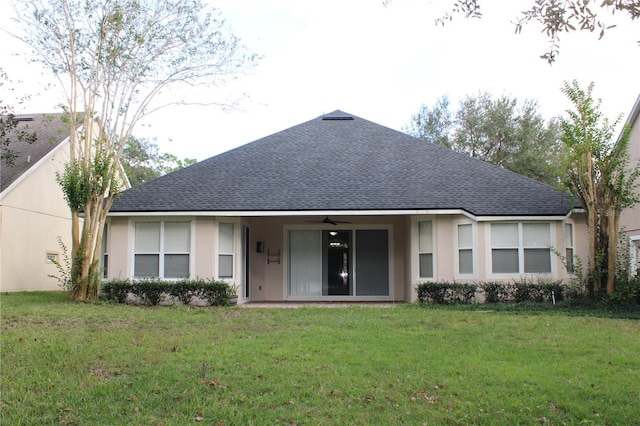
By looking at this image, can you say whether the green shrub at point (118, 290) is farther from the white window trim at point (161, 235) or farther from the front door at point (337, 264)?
the front door at point (337, 264)

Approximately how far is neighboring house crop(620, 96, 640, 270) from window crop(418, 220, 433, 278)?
18.0 feet

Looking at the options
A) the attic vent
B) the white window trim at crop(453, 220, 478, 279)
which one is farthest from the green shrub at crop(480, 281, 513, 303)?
the attic vent

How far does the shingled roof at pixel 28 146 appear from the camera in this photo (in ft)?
65.7

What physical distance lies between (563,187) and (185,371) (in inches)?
422

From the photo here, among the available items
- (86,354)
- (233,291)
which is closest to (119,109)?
(233,291)

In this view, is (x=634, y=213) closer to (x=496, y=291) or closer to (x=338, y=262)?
(x=496, y=291)

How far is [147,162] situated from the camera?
147ft

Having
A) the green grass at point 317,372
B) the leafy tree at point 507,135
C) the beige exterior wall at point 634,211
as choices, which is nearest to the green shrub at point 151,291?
the green grass at point 317,372

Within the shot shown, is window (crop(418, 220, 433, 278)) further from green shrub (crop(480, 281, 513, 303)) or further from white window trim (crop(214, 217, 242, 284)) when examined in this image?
white window trim (crop(214, 217, 242, 284))

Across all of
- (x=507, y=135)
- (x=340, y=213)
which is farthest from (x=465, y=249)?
(x=507, y=135)

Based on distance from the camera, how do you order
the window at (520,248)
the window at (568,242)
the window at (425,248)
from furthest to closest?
1. the window at (425,248)
2. the window at (568,242)
3. the window at (520,248)

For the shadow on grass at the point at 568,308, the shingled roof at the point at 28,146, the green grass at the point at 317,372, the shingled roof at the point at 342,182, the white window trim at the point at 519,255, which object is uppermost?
the shingled roof at the point at 28,146

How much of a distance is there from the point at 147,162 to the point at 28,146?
23.0 metres

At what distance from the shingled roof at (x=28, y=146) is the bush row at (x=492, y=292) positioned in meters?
12.7
